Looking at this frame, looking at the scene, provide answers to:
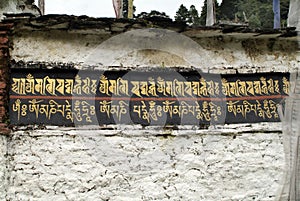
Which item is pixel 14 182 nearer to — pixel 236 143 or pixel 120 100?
pixel 120 100

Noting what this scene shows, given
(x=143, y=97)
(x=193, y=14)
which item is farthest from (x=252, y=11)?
(x=143, y=97)

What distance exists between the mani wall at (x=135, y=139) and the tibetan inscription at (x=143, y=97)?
0.08 metres

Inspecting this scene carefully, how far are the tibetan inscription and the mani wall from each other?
8 cm

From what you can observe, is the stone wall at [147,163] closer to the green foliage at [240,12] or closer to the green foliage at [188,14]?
the green foliage at [240,12]

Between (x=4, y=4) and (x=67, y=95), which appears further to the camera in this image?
(x=4, y=4)

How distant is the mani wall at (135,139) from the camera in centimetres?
404

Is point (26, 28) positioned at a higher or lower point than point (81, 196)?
higher

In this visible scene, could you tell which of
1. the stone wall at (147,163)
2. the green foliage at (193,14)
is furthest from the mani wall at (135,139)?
the green foliage at (193,14)

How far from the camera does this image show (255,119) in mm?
4527

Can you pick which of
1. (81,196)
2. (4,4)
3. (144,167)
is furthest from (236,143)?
(4,4)

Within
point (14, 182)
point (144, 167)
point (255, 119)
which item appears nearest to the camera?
point (14, 182)

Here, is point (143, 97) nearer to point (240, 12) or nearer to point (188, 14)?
point (240, 12)

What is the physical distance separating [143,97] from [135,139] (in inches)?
17.7

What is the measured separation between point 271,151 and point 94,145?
1861 millimetres
